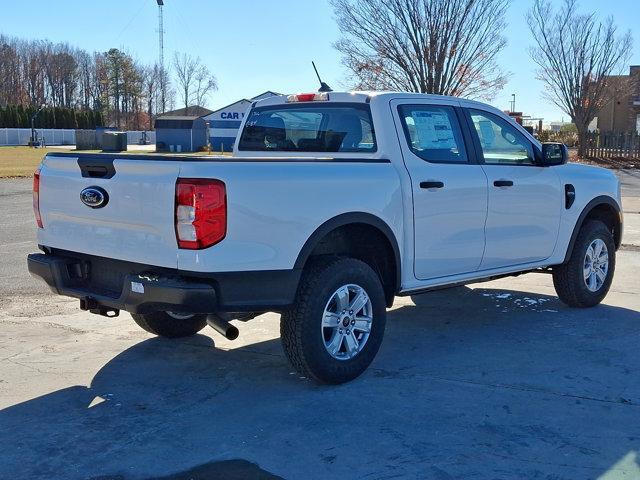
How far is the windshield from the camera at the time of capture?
18.4 feet

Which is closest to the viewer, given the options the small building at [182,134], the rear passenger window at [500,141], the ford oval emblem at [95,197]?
the ford oval emblem at [95,197]

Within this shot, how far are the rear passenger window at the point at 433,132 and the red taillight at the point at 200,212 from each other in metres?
1.83

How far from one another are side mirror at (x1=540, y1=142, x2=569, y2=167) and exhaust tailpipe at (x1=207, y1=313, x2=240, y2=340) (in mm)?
3218

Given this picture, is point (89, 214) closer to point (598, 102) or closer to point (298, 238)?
point (298, 238)

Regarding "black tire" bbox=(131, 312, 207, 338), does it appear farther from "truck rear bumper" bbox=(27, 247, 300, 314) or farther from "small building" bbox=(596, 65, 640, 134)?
"small building" bbox=(596, 65, 640, 134)

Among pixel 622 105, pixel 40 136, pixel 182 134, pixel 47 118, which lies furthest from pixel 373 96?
pixel 47 118

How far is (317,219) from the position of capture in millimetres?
4574

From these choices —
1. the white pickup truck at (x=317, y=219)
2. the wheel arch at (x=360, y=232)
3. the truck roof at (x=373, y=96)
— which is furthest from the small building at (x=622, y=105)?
the wheel arch at (x=360, y=232)

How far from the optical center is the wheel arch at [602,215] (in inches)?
268

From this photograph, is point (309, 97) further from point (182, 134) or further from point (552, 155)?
point (182, 134)

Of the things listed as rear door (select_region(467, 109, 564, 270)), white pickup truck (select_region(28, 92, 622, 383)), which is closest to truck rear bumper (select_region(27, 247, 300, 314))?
white pickup truck (select_region(28, 92, 622, 383))

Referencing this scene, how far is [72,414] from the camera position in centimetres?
440

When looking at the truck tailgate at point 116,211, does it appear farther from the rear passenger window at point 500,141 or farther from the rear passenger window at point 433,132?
the rear passenger window at point 500,141

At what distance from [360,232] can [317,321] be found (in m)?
0.78
